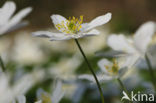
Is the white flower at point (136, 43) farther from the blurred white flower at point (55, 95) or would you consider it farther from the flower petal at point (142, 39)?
the blurred white flower at point (55, 95)

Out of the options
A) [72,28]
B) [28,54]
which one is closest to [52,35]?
[72,28]

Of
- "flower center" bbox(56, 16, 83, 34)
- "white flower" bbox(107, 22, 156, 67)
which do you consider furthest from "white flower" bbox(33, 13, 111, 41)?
"white flower" bbox(107, 22, 156, 67)

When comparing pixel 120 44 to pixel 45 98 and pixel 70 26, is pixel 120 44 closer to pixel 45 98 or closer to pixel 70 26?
pixel 70 26

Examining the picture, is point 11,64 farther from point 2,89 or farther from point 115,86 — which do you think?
point 2,89

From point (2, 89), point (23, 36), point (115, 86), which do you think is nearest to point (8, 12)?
point (2, 89)

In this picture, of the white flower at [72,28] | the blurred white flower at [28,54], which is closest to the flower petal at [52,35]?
the white flower at [72,28]

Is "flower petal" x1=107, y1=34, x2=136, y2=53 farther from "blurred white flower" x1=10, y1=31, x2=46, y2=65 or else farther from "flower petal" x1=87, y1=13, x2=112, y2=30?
"blurred white flower" x1=10, y1=31, x2=46, y2=65

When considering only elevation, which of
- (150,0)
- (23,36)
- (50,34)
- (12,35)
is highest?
(150,0)
